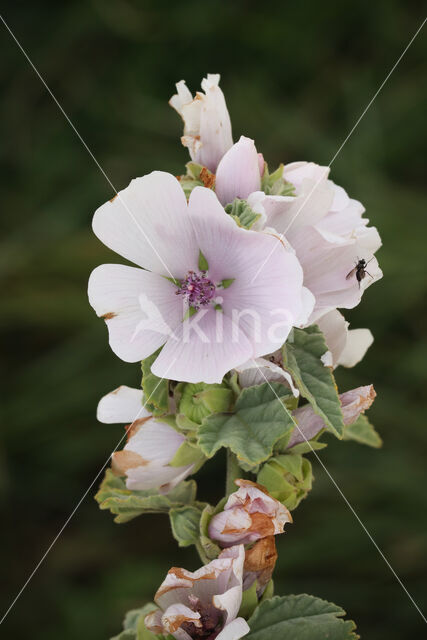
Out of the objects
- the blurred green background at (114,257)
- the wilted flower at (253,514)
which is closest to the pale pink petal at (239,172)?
the wilted flower at (253,514)

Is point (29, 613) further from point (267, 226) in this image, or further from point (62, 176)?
point (267, 226)

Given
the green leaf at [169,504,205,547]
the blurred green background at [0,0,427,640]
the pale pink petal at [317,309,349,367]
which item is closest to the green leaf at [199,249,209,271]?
the pale pink petal at [317,309,349,367]

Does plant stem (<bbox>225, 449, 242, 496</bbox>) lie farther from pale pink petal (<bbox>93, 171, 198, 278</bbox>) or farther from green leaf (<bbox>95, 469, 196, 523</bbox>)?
pale pink petal (<bbox>93, 171, 198, 278</bbox>)

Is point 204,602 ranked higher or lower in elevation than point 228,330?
lower

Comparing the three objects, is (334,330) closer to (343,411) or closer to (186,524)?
(343,411)

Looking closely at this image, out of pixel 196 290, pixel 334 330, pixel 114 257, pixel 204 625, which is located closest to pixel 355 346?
pixel 334 330

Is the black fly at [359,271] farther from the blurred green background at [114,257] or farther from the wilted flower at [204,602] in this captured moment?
the blurred green background at [114,257]
